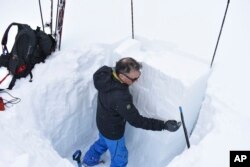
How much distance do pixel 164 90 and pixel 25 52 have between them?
1483 mm

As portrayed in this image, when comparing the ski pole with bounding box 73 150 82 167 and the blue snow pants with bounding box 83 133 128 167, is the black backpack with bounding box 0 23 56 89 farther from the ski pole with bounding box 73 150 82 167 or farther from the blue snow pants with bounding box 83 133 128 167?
the blue snow pants with bounding box 83 133 128 167

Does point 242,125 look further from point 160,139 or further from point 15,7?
point 15,7

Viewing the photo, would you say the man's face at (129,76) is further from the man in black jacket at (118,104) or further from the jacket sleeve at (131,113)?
the jacket sleeve at (131,113)

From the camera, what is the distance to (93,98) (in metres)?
3.71

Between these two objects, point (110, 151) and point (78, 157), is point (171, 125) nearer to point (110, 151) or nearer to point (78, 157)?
point (110, 151)

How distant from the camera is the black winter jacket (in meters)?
2.94

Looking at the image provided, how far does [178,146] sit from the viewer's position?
3.54 meters

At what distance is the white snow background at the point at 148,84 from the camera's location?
2807mm

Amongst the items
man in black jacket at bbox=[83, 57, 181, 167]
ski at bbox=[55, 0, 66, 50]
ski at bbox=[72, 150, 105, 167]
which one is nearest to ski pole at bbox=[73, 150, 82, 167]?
ski at bbox=[72, 150, 105, 167]

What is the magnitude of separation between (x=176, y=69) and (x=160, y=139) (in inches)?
31.9

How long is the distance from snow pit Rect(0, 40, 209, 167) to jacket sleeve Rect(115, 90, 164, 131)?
0.25 meters

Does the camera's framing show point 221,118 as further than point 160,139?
No

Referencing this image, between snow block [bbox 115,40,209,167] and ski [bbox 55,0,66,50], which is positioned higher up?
ski [bbox 55,0,66,50]

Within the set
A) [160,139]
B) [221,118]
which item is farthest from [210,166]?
[160,139]
